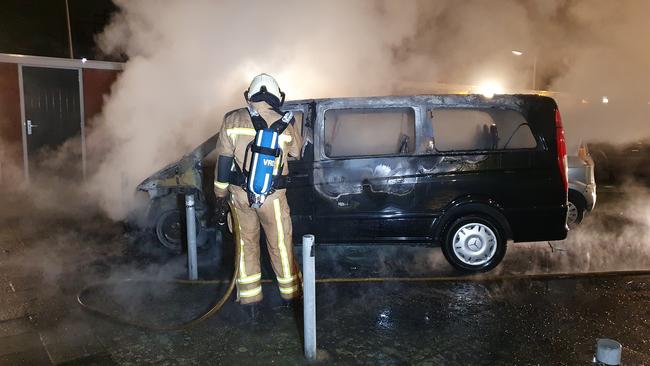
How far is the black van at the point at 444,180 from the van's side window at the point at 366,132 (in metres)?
0.09

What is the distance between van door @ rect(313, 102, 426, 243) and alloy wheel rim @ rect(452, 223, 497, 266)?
1.61 feet

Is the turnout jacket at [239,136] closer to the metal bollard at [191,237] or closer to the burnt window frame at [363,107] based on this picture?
the metal bollard at [191,237]

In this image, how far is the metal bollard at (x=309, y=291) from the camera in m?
3.27

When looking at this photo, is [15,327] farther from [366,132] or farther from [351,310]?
[366,132]

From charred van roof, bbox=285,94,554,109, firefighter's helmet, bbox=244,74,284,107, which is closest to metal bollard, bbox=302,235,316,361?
firefighter's helmet, bbox=244,74,284,107

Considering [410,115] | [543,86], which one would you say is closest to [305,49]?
[410,115]

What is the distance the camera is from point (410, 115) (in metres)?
5.14

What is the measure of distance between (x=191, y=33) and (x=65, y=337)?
4393mm

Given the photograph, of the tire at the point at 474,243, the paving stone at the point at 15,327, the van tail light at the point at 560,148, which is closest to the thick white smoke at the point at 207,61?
the paving stone at the point at 15,327

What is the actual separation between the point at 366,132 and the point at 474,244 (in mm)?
1634

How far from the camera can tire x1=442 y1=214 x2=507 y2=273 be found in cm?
512

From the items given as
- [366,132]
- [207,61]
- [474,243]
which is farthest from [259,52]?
[474,243]

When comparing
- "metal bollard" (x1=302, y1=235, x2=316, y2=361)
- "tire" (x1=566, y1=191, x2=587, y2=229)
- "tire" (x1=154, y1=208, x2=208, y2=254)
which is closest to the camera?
"metal bollard" (x1=302, y1=235, x2=316, y2=361)

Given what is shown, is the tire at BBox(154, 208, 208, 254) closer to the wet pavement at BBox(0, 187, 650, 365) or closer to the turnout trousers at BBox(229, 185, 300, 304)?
the wet pavement at BBox(0, 187, 650, 365)
